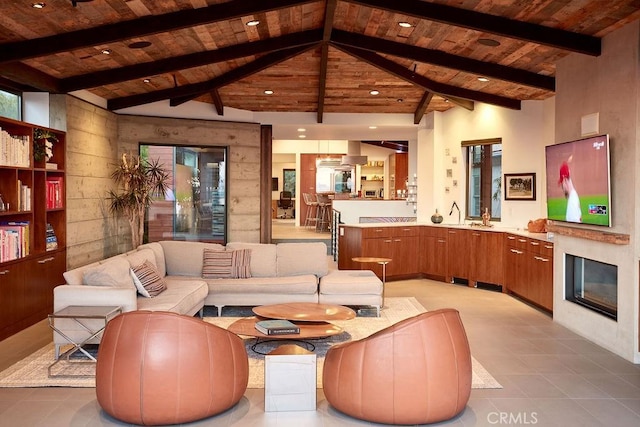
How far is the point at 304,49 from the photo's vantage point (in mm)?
7707

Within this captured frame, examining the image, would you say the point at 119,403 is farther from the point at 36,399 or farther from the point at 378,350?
the point at 378,350

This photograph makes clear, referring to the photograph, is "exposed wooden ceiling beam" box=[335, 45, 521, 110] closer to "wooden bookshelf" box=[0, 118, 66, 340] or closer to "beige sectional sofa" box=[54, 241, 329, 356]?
"beige sectional sofa" box=[54, 241, 329, 356]

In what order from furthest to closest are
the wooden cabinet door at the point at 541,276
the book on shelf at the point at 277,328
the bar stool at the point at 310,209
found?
the bar stool at the point at 310,209
the wooden cabinet door at the point at 541,276
the book on shelf at the point at 277,328

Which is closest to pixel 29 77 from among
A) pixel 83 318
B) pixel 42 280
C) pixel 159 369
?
pixel 42 280

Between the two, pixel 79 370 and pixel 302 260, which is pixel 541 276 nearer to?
pixel 302 260

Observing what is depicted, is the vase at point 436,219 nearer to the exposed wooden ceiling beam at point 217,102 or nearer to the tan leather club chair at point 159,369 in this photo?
the exposed wooden ceiling beam at point 217,102

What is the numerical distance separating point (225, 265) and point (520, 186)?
4.82 meters

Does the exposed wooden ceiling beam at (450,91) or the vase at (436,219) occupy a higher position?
the exposed wooden ceiling beam at (450,91)

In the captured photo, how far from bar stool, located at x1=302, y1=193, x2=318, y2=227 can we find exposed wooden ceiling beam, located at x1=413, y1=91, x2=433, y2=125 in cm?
622

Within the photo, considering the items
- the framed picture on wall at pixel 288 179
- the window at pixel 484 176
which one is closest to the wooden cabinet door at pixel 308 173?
the framed picture on wall at pixel 288 179

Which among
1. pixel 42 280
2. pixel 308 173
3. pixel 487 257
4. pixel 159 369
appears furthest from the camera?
pixel 308 173

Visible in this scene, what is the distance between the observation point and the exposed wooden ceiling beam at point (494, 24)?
18.4 feet

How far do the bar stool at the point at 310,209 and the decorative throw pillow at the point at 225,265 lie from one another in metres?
9.38

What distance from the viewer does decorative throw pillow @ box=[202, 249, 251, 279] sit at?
718cm
